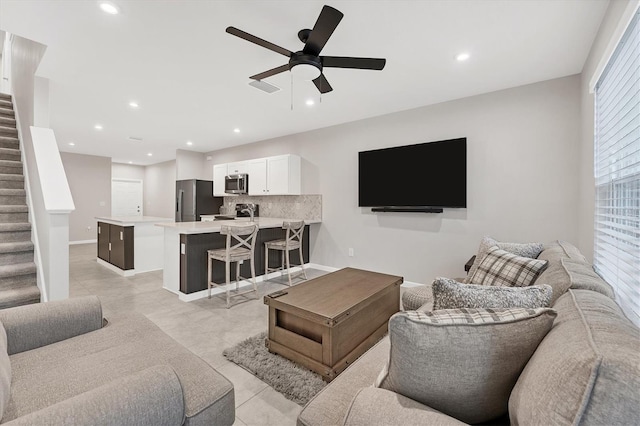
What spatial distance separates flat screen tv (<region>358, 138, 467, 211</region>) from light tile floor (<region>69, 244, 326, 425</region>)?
5.95 ft

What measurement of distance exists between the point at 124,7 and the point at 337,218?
372 cm

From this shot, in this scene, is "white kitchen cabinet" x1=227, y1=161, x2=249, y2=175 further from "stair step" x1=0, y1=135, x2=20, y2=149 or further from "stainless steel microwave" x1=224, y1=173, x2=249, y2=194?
"stair step" x1=0, y1=135, x2=20, y2=149

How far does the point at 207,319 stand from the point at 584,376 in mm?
3089

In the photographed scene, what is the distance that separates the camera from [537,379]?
66 centimetres

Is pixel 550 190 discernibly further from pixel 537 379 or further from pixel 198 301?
pixel 198 301

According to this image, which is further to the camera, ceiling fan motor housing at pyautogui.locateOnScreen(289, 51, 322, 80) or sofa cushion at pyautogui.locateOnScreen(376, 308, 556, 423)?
ceiling fan motor housing at pyautogui.locateOnScreen(289, 51, 322, 80)

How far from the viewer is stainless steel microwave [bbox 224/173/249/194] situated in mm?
5918

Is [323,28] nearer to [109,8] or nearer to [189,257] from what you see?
[109,8]

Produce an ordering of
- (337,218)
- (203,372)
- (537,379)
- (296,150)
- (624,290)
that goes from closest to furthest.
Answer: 1. (537,379)
2. (203,372)
3. (624,290)
4. (337,218)
5. (296,150)

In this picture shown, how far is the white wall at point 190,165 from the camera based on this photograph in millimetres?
7078

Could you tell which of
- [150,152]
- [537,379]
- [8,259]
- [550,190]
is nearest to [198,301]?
[8,259]

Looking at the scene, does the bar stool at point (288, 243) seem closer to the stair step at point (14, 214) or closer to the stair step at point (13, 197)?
the stair step at point (14, 214)

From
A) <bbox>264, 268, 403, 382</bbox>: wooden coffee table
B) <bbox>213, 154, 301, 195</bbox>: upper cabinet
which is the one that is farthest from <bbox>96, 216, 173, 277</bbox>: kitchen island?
<bbox>264, 268, 403, 382</bbox>: wooden coffee table

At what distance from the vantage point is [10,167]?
3.25 meters
